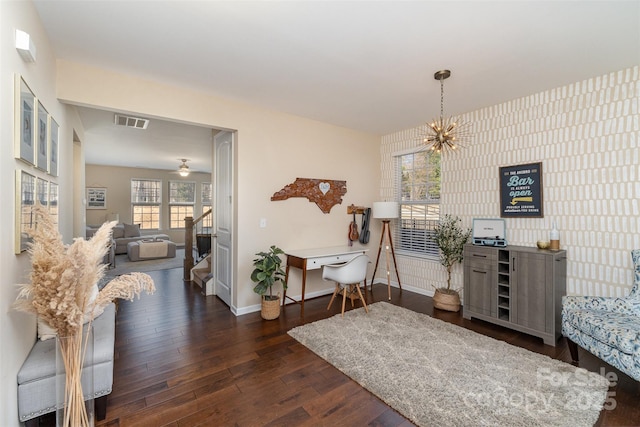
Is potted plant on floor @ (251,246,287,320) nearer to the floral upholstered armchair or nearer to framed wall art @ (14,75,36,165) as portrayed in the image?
framed wall art @ (14,75,36,165)

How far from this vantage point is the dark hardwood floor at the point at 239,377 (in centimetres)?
187

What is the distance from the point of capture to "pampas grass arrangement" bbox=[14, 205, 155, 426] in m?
1.29

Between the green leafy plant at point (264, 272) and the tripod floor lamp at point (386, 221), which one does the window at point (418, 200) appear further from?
the green leafy plant at point (264, 272)

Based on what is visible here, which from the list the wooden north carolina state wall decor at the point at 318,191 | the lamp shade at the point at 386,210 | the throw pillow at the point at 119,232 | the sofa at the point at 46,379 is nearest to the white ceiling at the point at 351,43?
the wooden north carolina state wall decor at the point at 318,191

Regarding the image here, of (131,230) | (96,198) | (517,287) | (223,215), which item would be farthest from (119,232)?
(517,287)

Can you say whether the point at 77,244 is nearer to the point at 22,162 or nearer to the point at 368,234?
the point at 22,162

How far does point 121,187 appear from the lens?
9031 millimetres

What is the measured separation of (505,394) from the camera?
206 cm

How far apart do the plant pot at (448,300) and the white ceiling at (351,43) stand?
2.58 metres

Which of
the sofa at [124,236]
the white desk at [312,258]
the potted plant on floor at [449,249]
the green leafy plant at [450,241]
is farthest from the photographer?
the sofa at [124,236]

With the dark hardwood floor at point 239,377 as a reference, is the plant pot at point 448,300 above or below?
above

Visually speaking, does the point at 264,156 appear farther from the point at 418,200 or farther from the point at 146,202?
the point at 146,202

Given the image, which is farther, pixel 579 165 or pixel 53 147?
pixel 579 165

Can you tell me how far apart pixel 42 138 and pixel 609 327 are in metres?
4.43
